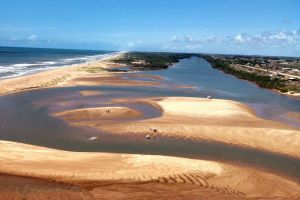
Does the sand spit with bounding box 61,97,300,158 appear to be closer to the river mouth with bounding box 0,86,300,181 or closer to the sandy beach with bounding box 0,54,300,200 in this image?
the sandy beach with bounding box 0,54,300,200

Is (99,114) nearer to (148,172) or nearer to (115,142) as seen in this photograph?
(115,142)

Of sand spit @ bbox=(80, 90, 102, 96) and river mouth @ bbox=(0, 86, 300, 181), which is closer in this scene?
river mouth @ bbox=(0, 86, 300, 181)

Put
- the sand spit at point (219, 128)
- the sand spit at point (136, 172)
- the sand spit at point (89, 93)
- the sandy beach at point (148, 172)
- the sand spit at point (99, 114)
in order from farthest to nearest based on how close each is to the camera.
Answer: the sand spit at point (89, 93) → the sand spit at point (99, 114) → the sand spit at point (219, 128) → the sand spit at point (136, 172) → the sandy beach at point (148, 172)

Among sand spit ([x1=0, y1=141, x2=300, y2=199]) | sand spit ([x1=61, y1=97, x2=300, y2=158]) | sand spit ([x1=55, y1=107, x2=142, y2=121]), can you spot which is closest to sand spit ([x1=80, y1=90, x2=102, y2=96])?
sand spit ([x1=55, y1=107, x2=142, y2=121])

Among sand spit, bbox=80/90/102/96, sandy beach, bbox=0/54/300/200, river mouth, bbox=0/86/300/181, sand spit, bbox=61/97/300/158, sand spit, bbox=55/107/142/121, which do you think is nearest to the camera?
sandy beach, bbox=0/54/300/200

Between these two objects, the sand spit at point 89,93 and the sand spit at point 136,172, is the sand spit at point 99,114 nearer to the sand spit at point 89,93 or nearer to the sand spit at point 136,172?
the sand spit at point 136,172

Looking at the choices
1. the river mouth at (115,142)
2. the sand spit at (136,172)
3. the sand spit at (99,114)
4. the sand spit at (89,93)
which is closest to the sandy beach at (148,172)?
the sand spit at (136,172)
